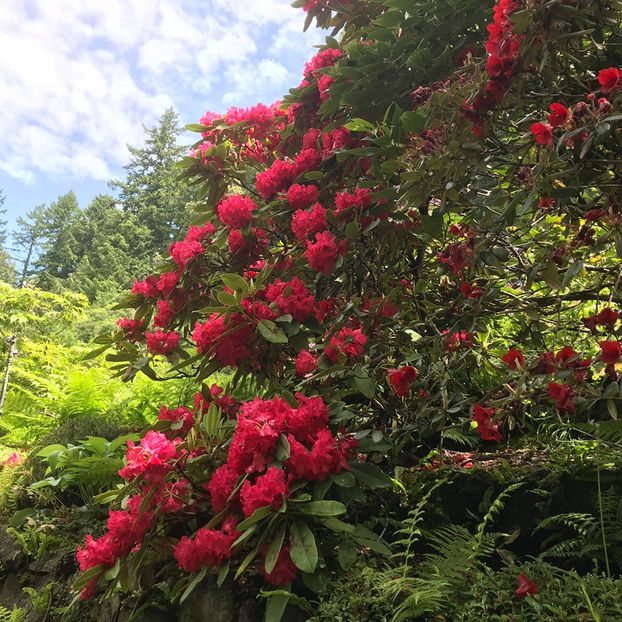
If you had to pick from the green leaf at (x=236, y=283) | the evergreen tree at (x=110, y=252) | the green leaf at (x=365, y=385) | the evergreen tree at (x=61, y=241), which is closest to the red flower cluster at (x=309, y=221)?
the green leaf at (x=236, y=283)

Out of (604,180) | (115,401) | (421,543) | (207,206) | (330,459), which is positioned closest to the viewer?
(330,459)

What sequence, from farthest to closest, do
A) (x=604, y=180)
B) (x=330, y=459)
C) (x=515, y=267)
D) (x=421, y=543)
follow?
(x=515, y=267)
(x=421, y=543)
(x=604, y=180)
(x=330, y=459)

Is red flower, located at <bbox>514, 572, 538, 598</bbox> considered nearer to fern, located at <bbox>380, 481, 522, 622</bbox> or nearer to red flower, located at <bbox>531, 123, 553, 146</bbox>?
fern, located at <bbox>380, 481, 522, 622</bbox>

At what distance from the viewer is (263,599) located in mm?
1387

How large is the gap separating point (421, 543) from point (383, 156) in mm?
1404

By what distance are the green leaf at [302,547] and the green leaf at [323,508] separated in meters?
0.04

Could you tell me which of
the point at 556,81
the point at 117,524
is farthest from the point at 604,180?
the point at 117,524

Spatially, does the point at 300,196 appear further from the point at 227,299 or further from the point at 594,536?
the point at 594,536

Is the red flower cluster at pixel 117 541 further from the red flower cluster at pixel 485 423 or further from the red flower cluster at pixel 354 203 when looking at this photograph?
the red flower cluster at pixel 354 203

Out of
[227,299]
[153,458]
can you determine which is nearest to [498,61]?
[227,299]

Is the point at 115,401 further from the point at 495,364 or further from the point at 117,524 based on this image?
the point at 495,364

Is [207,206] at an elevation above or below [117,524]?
above

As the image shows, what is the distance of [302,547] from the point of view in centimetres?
113

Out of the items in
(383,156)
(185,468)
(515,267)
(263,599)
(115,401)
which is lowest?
(263,599)
